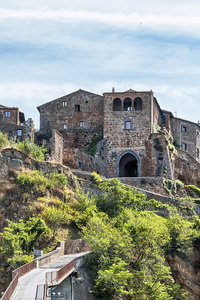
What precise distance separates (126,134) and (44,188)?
23.0m

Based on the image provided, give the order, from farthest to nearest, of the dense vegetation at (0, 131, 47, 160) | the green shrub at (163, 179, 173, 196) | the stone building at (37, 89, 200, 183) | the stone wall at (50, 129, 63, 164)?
the stone building at (37, 89, 200, 183) → the green shrub at (163, 179, 173, 196) → the stone wall at (50, 129, 63, 164) → the dense vegetation at (0, 131, 47, 160)

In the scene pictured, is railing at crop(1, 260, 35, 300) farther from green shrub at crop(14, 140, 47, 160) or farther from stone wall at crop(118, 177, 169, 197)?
stone wall at crop(118, 177, 169, 197)

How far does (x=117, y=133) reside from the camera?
77438 mm

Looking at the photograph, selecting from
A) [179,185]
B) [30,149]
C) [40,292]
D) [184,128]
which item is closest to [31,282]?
[40,292]

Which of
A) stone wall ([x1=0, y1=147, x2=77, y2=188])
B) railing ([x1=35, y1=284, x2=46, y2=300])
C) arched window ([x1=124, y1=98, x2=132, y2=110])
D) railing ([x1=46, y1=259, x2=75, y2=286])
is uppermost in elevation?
arched window ([x1=124, y1=98, x2=132, y2=110])

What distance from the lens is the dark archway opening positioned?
77562 mm

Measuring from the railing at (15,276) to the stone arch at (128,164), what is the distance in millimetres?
35303

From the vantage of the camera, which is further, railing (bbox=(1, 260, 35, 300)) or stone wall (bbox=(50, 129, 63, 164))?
stone wall (bbox=(50, 129, 63, 164))

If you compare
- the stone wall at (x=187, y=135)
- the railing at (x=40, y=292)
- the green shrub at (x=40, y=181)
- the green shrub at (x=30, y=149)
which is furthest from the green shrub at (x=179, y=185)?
the railing at (x=40, y=292)

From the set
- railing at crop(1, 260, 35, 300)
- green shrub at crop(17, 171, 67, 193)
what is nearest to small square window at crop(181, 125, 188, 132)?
green shrub at crop(17, 171, 67, 193)

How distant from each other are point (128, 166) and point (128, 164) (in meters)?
0.28

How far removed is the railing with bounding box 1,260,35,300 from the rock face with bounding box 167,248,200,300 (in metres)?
17.3

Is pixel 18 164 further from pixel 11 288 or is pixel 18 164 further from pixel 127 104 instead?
pixel 127 104

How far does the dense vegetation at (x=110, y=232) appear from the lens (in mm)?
46375
